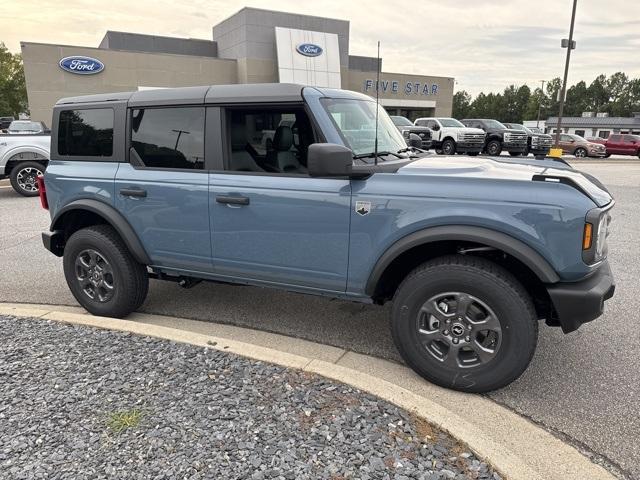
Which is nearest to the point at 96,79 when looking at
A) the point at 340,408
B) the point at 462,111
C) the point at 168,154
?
the point at 168,154

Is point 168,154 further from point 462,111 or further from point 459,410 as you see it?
point 462,111

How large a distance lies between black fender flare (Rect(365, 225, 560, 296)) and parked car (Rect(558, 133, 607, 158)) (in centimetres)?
3082

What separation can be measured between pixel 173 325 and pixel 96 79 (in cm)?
3045

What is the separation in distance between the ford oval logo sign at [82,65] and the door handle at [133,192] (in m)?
29.6

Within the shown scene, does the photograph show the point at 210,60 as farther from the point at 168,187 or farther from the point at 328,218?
the point at 328,218

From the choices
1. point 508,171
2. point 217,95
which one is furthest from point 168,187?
point 508,171

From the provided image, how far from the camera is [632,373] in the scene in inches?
126

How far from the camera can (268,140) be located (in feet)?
11.4

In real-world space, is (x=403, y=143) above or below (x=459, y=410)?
above

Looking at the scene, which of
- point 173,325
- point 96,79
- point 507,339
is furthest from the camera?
point 96,79

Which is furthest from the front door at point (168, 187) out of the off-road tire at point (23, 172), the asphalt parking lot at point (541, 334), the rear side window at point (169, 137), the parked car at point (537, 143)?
the parked car at point (537, 143)

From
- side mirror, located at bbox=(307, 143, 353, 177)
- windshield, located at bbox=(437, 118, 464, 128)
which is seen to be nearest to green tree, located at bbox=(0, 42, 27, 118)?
windshield, located at bbox=(437, 118, 464, 128)

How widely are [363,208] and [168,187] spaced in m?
1.56

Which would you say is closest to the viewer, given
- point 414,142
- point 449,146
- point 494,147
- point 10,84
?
point 414,142
